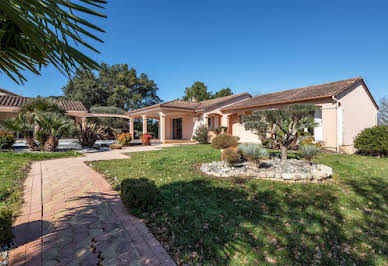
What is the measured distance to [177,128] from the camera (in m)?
23.9

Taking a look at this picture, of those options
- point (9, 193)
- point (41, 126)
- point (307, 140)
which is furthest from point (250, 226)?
point (41, 126)

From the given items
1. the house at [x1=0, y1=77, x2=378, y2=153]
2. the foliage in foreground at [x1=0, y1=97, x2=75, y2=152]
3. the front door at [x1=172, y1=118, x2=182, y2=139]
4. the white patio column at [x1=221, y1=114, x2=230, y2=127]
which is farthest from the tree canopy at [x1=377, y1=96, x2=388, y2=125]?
the foliage in foreground at [x1=0, y1=97, x2=75, y2=152]

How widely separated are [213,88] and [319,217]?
43460 mm

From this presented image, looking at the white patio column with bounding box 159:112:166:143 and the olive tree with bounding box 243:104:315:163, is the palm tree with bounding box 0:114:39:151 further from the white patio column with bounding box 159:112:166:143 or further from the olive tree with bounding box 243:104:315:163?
the olive tree with bounding box 243:104:315:163

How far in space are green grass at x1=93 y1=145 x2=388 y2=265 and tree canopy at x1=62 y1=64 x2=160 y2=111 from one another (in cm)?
3122

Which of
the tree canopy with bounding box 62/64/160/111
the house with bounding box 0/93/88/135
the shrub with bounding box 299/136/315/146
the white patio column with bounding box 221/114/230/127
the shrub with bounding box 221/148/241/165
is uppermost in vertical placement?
the tree canopy with bounding box 62/64/160/111

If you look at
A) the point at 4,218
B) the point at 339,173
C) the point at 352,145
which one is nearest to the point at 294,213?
the point at 339,173

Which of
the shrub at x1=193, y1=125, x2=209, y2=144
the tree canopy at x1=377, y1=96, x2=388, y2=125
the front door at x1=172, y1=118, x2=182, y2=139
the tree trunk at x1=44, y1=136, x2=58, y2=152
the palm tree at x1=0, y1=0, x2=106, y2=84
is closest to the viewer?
the palm tree at x1=0, y1=0, x2=106, y2=84

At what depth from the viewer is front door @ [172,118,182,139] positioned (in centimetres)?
2345

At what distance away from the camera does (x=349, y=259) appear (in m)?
2.68

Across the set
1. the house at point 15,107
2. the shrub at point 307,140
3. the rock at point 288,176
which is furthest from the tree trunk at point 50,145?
the shrub at point 307,140

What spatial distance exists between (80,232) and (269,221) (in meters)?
3.26

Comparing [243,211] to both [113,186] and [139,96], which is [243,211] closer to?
[113,186]

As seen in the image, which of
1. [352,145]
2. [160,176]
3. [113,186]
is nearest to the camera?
[113,186]
